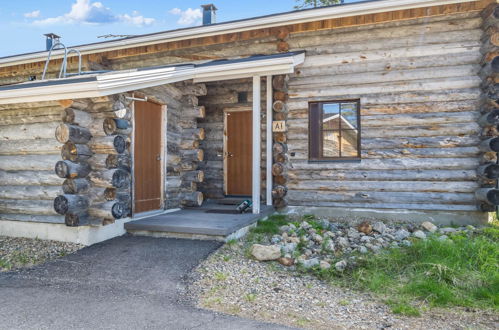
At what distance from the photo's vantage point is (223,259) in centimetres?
457

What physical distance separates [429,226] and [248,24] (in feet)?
16.6

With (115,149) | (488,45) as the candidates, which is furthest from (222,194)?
(488,45)

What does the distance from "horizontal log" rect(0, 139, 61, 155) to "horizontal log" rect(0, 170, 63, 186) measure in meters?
0.34

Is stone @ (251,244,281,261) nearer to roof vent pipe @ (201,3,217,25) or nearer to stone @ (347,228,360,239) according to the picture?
stone @ (347,228,360,239)

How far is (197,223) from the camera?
18.8ft

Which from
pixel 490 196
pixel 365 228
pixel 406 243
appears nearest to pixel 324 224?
pixel 365 228

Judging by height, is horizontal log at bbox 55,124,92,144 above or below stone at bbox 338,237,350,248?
above

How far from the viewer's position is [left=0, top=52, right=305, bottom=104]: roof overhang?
4.42 metres

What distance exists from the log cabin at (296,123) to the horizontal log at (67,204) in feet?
0.08

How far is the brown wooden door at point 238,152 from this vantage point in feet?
28.5

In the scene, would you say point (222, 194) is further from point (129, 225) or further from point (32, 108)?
point (32, 108)

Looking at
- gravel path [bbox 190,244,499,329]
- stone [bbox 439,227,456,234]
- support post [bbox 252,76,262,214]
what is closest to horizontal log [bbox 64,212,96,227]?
gravel path [bbox 190,244,499,329]

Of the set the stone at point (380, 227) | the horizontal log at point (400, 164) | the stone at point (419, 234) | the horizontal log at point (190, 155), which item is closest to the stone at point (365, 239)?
the stone at point (380, 227)

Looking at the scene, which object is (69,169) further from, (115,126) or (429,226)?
(429,226)
